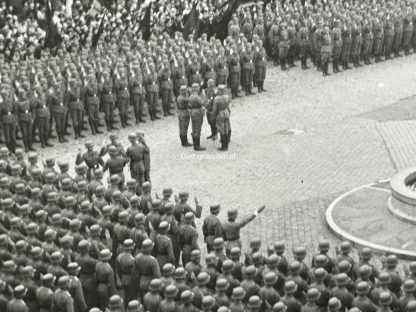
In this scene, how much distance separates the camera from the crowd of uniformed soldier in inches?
585

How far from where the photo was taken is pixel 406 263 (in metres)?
18.8

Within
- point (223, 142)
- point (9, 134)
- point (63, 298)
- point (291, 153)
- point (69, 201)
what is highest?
point (69, 201)

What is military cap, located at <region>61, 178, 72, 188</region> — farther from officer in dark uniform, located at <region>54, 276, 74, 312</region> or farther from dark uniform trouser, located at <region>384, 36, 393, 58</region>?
dark uniform trouser, located at <region>384, 36, 393, 58</region>

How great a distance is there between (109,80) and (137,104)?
118 centimetres

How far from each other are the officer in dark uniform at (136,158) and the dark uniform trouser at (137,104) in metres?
5.88

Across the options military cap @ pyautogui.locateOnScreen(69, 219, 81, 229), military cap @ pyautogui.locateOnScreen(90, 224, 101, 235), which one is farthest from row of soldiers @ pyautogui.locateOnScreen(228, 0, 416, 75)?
military cap @ pyautogui.locateOnScreen(90, 224, 101, 235)

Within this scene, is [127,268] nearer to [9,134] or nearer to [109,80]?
[9,134]

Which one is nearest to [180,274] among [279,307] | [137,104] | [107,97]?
[279,307]

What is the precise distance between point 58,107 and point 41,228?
32.8 feet

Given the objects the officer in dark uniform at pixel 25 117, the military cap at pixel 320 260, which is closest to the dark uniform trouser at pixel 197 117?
the officer in dark uniform at pixel 25 117

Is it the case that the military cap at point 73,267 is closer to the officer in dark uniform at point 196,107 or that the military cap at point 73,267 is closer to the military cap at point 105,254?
A: the military cap at point 105,254

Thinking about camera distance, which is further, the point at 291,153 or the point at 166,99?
the point at 166,99

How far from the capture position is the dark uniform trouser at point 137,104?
2889 cm

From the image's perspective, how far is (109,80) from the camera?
28.3 meters
